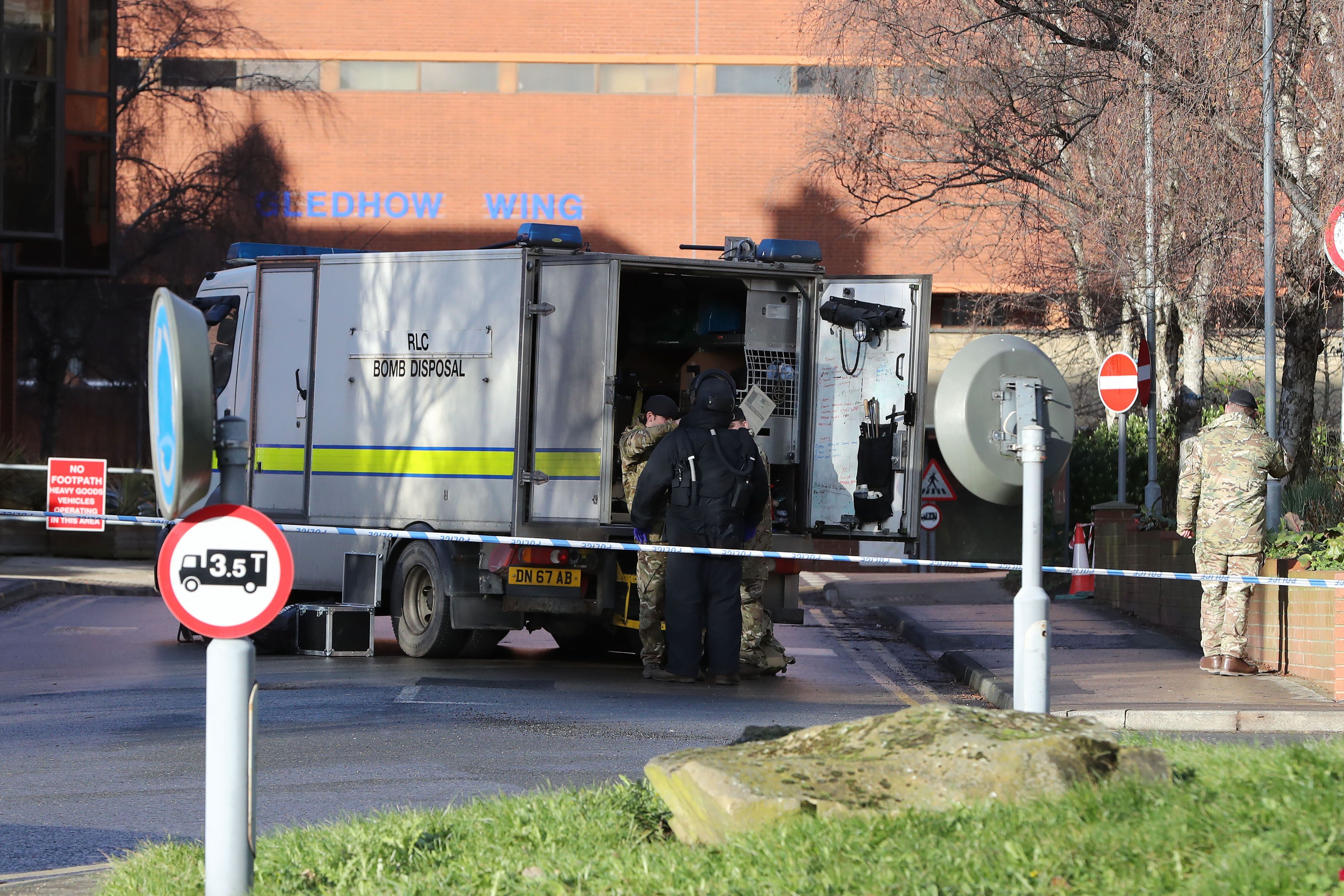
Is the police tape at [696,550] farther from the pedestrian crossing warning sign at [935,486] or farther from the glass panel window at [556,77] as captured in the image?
the glass panel window at [556,77]

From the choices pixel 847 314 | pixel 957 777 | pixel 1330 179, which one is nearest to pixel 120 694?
pixel 847 314

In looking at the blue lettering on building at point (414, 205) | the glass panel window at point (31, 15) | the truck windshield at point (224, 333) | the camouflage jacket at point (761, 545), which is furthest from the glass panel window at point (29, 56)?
the camouflage jacket at point (761, 545)

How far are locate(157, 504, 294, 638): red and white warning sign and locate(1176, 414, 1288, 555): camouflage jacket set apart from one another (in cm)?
863

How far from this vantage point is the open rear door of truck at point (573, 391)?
11.6 m

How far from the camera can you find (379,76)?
134 feet

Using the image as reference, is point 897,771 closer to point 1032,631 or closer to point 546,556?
point 1032,631

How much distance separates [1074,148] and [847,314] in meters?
8.68

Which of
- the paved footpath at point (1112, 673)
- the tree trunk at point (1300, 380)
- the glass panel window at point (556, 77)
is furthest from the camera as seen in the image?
the glass panel window at point (556, 77)

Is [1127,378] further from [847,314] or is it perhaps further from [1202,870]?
[1202,870]

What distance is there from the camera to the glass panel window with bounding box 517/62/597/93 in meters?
40.8

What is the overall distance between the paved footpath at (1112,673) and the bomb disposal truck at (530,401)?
1.45 meters

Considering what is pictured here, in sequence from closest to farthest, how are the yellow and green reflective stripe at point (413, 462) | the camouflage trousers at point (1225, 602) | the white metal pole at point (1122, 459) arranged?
the camouflage trousers at point (1225, 602)
the yellow and green reflective stripe at point (413, 462)
the white metal pole at point (1122, 459)

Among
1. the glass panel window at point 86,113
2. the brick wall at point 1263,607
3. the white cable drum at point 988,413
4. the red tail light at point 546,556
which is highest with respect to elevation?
the glass panel window at point 86,113

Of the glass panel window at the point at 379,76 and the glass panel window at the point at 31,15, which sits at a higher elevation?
the glass panel window at the point at 379,76
